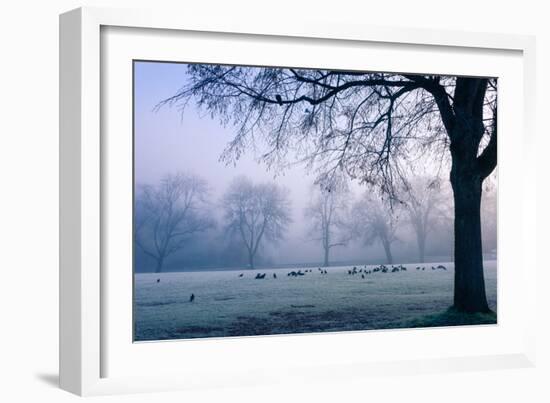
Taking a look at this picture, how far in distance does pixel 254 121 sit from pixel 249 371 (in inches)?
82.4

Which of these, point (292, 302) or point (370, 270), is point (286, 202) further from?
point (370, 270)

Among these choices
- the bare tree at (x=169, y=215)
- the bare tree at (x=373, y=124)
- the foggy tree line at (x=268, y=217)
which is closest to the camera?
the bare tree at (x=169, y=215)

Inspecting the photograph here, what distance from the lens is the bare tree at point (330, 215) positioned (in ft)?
27.0

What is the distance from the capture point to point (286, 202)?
320 inches

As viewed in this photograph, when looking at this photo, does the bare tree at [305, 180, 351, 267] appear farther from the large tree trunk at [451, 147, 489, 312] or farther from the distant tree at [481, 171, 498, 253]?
the distant tree at [481, 171, 498, 253]

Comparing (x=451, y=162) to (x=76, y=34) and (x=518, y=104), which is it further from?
(x=76, y=34)

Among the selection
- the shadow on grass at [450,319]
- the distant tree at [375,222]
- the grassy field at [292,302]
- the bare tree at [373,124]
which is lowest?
the shadow on grass at [450,319]

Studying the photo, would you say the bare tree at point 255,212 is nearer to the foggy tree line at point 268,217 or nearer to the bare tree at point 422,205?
the foggy tree line at point 268,217

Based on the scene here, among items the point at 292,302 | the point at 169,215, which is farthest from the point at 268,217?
the point at 169,215

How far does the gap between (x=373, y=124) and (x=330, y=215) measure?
3.11 ft

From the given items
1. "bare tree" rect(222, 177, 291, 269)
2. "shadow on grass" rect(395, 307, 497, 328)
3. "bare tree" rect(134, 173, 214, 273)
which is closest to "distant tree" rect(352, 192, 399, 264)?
"shadow on grass" rect(395, 307, 497, 328)

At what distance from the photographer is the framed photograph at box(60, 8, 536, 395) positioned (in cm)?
700

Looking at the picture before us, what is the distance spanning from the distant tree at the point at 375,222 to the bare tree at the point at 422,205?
0.18 meters

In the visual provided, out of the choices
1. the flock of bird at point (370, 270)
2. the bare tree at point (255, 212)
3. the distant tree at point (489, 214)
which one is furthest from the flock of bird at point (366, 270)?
the distant tree at point (489, 214)
